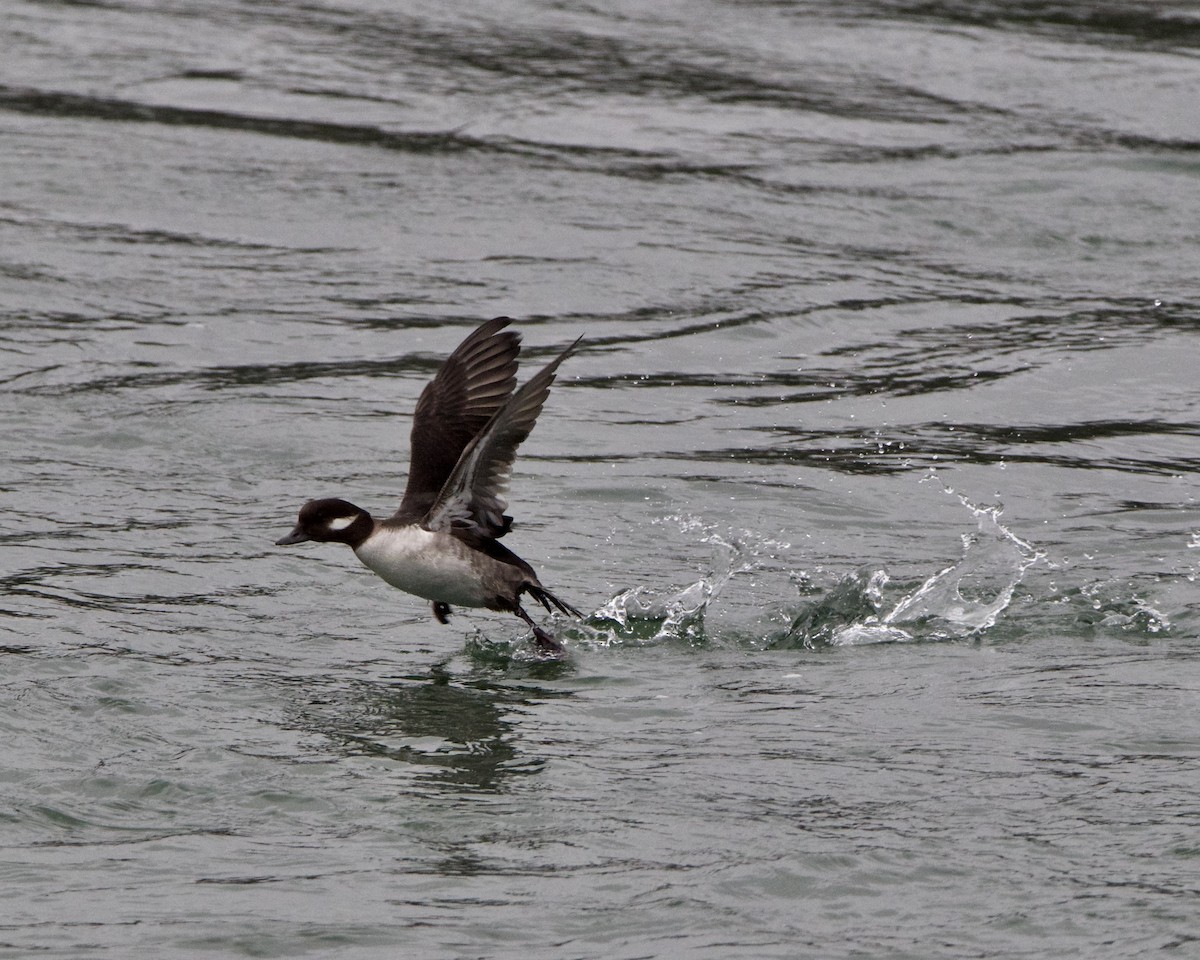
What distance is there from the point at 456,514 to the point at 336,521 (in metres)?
0.45

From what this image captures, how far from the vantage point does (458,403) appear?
25.3 ft

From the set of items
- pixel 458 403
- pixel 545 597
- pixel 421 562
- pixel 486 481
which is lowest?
pixel 545 597

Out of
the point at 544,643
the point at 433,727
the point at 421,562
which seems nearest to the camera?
the point at 433,727

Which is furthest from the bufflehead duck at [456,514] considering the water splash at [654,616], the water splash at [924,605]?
the water splash at [924,605]

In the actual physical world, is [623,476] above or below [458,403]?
below

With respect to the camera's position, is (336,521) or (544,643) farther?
(544,643)

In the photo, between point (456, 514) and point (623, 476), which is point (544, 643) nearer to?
point (456, 514)

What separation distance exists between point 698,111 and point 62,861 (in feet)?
36.3

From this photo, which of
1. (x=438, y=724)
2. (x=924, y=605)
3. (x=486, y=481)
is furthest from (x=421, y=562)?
(x=924, y=605)

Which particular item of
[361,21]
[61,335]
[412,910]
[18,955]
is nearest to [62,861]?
[18,955]

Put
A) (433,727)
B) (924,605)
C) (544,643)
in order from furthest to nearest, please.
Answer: (924,605) < (544,643) < (433,727)

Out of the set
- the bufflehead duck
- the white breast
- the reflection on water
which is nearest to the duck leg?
the bufflehead duck

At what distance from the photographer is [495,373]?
7.77 m

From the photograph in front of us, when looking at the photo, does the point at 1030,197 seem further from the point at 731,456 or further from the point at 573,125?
the point at 731,456
